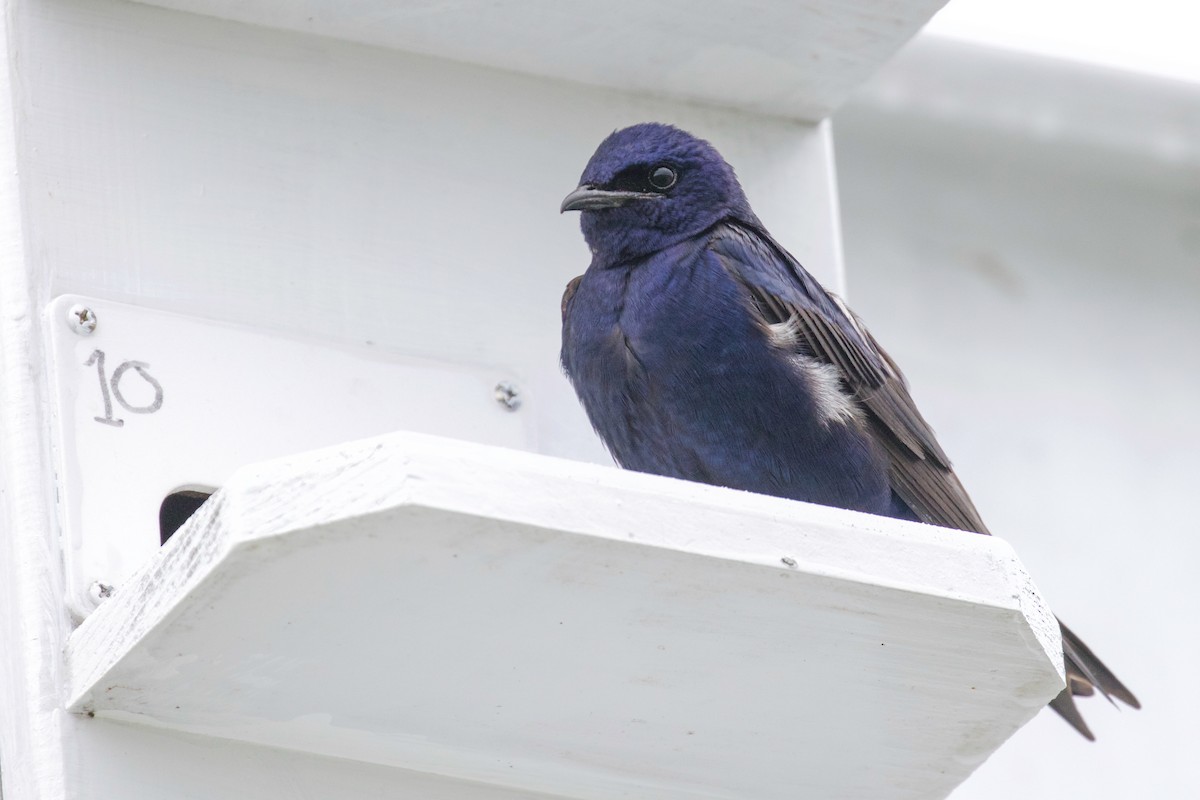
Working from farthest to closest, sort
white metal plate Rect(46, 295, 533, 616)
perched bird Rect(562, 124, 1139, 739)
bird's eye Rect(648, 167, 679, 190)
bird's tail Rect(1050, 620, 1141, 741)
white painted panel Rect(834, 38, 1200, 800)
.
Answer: white painted panel Rect(834, 38, 1200, 800)
bird's eye Rect(648, 167, 679, 190)
bird's tail Rect(1050, 620, 1141, 741)
perched bird Rect(562, 124, 1139, 739)
white metal plate Rect(46, 295, 533, 616)

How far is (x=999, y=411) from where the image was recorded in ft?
11.2

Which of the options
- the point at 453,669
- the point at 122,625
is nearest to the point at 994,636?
the point at 453,669

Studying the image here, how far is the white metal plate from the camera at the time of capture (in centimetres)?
210

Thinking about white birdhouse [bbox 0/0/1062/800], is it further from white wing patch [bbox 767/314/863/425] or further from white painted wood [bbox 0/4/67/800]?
white wing patch [bbox 767/314/863/425]

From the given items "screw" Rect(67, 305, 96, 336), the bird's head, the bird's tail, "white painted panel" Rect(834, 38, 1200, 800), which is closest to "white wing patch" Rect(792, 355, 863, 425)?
the bird's head

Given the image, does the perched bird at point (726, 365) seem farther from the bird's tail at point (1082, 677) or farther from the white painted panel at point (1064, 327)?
the white painted panel at point (1064, 327)

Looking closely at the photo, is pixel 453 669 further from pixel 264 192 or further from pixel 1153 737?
pixel 1153 737

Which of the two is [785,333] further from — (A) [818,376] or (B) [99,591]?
(B) [99,591]

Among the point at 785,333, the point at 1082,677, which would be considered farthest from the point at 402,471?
the point at 1082,677

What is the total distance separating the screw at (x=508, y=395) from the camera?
250cm

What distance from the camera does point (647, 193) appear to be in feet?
8.60

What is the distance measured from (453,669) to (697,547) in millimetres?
278

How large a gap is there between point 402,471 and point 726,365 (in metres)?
0.79

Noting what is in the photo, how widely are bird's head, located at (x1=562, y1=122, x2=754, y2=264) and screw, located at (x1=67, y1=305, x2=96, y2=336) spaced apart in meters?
0.61
